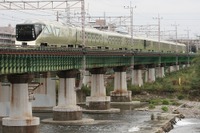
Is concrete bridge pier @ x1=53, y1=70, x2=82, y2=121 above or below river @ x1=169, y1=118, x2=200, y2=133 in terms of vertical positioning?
above

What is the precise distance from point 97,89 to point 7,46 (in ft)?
128

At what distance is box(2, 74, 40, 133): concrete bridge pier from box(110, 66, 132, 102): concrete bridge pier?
161ft

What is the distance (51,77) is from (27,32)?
16836 millimetres

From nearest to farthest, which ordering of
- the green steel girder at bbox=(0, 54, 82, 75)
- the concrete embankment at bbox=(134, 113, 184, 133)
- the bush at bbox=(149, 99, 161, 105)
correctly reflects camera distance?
the green steel girder at bbox=(0, 54, 82, 75), the concrete embankment at bbox=(134, 113, 184, 133), the bush at bbox=(149, 99, 161, 105)

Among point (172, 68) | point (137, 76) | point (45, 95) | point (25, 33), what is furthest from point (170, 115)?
point (172, 68)

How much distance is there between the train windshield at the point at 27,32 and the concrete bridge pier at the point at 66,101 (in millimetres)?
7394

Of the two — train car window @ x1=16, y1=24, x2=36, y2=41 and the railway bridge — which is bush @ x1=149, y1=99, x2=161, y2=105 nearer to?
the railway bridge

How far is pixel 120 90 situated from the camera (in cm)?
10112

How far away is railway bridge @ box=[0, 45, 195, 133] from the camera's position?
51.3 metres

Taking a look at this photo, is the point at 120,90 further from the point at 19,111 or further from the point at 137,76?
the point at 19,111

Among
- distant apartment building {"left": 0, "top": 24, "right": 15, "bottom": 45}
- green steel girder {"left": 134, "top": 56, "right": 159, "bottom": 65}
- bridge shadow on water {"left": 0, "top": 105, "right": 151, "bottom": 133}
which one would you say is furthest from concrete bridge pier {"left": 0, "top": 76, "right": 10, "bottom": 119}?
green steel girder {"left": 134, "top": 56, "right": 159, "bottom": 65}

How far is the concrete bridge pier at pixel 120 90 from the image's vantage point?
330 feet

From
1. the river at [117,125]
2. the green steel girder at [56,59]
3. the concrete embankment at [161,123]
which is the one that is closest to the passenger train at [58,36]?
the green steel girder at [56,59]

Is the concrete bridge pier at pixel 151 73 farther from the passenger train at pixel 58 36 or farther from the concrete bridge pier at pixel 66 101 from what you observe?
the concrete bridge pier at pixel 66 101
